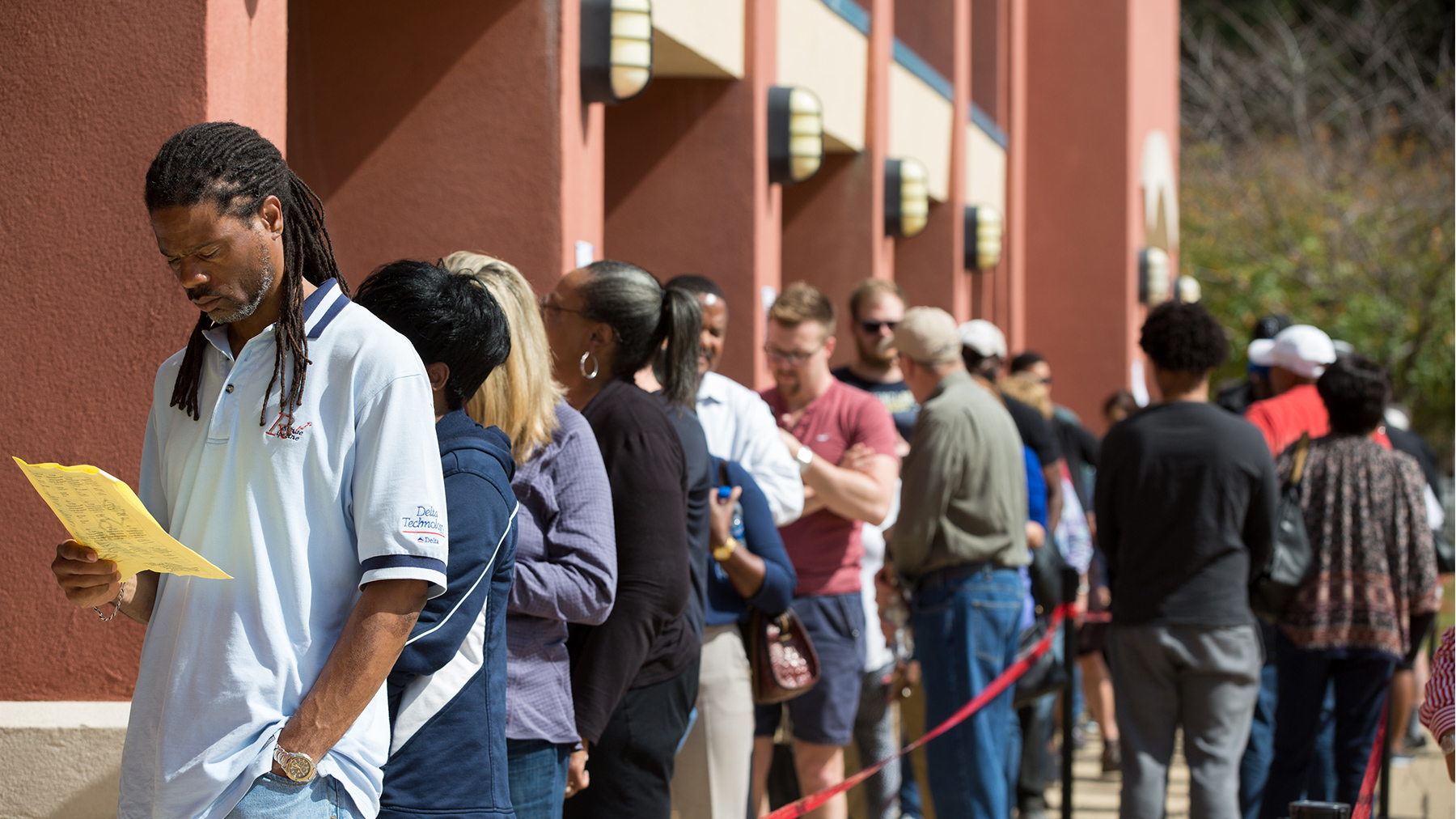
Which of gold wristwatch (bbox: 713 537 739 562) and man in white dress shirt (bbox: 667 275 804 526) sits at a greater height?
man in white dress shirt (bbox: 667 275 804 526)

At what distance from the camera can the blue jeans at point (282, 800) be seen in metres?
2.17

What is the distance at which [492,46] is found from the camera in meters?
5.23

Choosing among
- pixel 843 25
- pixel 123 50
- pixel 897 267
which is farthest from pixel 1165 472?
pixel 897 267

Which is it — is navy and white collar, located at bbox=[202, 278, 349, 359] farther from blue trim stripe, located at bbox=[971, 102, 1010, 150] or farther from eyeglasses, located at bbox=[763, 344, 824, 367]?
blue trim stripe, located at bbox=[971, 102, 1010, 150]

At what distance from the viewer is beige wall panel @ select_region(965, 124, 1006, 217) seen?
1322cm

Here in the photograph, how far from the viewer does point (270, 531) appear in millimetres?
2191

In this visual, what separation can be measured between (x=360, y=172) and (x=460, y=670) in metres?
3.15

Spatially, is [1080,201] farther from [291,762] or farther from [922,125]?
[291,762]

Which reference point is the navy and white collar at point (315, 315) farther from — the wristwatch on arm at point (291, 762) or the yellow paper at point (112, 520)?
the wristwatch on arm at point (291, 762)

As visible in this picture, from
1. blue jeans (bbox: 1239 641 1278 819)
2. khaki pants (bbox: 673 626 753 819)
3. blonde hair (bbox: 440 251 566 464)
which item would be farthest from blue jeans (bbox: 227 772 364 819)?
blue jeans (bbox: 1239 641 1278 819)

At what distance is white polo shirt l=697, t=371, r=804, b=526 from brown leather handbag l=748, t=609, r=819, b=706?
354 millimetres

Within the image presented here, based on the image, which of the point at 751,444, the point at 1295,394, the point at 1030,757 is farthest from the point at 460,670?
the point at 1295,394

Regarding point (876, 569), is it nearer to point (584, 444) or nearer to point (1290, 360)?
point (1290, 360)

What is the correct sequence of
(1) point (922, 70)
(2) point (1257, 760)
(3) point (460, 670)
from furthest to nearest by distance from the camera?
(1) point (922, 70), (2) point (1257, 760), (3) point (460, 670)
